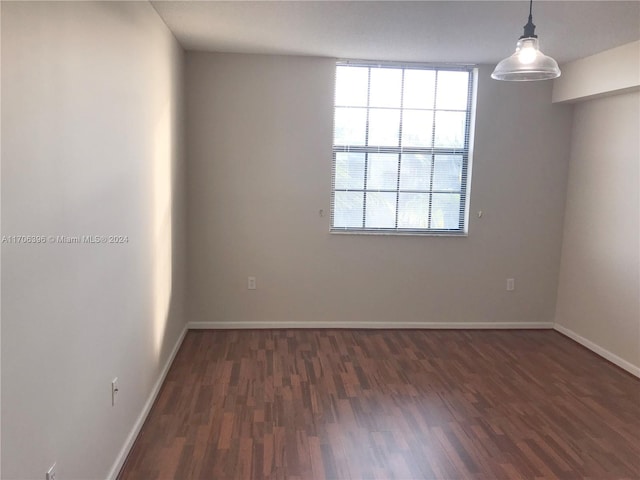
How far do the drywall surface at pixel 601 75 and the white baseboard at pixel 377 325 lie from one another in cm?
213

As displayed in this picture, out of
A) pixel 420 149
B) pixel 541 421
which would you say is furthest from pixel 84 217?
pixel 420 149

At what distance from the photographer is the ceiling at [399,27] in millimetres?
2807

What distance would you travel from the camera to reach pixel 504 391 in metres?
3.38

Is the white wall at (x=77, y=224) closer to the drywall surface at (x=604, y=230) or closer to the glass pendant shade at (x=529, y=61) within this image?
the glass pendant shade at (x=529, y=61)

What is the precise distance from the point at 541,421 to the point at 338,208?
2.38 metres

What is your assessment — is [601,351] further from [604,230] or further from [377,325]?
[377,325]

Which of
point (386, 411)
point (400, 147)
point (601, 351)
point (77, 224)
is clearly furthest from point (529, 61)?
point (601, 351)

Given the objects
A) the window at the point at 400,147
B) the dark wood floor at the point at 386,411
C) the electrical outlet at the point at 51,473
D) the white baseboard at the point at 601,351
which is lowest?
the dark wood floor at the point at 386,411

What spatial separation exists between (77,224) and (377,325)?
3.26 m

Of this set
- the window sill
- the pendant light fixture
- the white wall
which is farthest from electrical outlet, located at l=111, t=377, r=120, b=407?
the window sill

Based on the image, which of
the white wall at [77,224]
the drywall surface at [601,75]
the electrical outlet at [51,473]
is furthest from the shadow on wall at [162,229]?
the drywall surface at [601,75]

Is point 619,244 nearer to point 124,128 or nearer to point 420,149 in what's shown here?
point 420,149

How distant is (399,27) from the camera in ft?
10.6

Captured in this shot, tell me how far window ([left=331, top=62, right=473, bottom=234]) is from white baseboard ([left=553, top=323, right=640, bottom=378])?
53.4 inches
